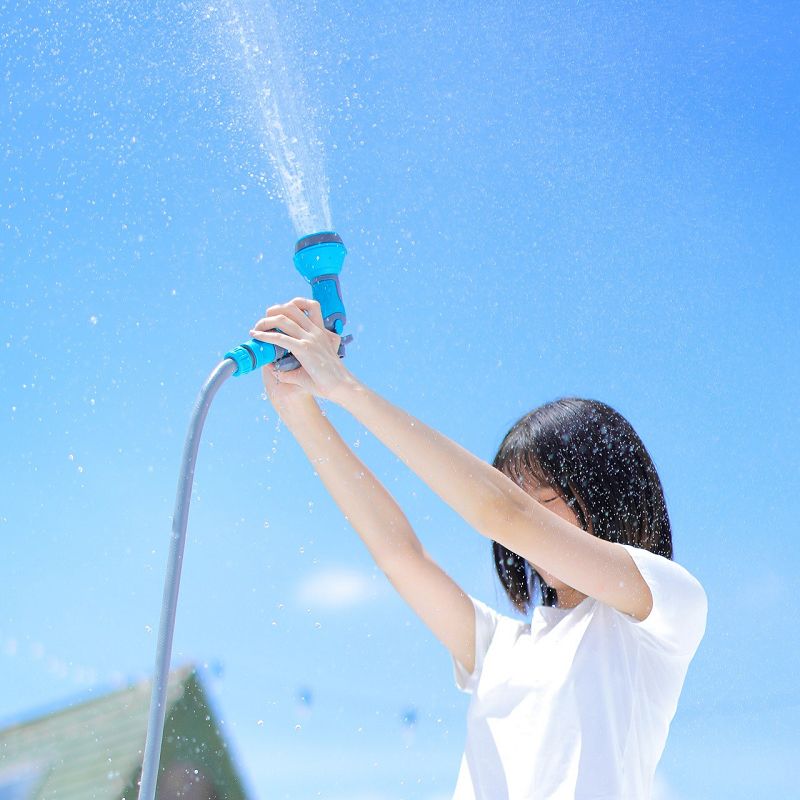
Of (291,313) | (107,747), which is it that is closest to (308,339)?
(291,313)

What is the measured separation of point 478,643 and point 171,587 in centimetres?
123

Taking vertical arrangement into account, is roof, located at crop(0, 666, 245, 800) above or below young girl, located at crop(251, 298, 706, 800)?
above

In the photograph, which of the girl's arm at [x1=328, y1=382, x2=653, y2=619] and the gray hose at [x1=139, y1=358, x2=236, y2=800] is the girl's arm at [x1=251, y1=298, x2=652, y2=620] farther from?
the gray hose at [x1=139, y1=358, x2=236, y2=800]

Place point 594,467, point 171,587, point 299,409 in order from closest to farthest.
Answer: point 171,587
point 299,409
point 594,467

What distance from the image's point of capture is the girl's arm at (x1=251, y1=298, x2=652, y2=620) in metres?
2.13

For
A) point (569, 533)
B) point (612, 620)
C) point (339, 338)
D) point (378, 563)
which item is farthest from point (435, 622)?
point (339, 338)

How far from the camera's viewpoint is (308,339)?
2.19 meters

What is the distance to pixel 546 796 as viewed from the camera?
7.41ft

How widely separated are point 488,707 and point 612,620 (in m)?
0.40

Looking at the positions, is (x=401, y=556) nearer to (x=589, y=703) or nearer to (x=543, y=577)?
(x=543, y=577)

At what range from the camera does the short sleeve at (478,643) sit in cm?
277

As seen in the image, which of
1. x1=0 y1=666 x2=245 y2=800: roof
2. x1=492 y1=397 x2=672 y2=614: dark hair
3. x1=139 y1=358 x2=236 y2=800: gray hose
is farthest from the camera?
x1=0 y1=666 x2=245 y2=800: roof

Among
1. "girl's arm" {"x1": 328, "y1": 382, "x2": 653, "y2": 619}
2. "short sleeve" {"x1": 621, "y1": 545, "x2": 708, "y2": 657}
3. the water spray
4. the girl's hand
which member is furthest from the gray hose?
"short sleeve" {"x1": 621, "y1": 545, "x2": 708, "y2": 657}

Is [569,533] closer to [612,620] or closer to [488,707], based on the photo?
[612,620]
